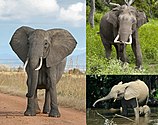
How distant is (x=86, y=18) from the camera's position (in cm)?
402

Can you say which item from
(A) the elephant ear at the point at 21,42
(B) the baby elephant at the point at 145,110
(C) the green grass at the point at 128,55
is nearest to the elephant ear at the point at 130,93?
(B) the baby elephant at the point at 145,110

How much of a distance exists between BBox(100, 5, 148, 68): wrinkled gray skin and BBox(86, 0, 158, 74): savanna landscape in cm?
→ 3

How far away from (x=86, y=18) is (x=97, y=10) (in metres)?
0.09

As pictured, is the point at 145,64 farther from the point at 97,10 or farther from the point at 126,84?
the point at 97,10

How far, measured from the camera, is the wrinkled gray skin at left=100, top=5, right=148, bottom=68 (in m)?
3.86

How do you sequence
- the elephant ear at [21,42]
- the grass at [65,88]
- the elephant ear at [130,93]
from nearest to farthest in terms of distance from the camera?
the elephant ear at [21,42], the elephant ear at [130,93], the grass at [65,88]

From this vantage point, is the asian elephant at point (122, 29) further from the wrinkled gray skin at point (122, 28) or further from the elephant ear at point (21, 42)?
the elephant ear at point (21, 42)

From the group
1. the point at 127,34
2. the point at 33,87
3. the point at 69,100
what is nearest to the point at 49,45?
the point at 33,87

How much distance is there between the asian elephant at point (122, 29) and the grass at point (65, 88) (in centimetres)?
54

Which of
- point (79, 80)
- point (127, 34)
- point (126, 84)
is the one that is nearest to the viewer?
A: point (127, 34)

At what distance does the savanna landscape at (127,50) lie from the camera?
399 cm

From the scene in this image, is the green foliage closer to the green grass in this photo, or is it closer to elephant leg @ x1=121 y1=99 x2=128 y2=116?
the green grass

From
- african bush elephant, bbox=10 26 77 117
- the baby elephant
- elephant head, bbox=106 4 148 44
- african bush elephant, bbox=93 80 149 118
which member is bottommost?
the baby elephant

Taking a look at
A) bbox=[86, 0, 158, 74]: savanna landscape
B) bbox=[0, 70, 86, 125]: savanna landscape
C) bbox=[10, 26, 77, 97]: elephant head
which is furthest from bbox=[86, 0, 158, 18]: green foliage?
bbox=[0, 70, 86, 125]: savanna landscape
